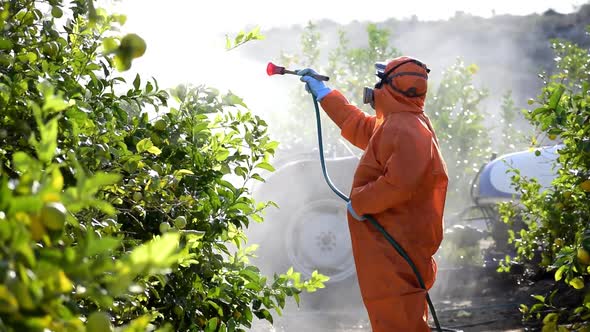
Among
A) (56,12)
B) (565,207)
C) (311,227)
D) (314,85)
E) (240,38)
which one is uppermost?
(56,12)

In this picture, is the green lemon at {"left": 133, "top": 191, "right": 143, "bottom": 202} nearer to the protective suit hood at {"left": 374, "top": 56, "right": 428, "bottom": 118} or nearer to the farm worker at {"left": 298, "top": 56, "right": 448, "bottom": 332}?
the farm worker at {"left": 298, "top": 56, "right": 448, "bottom": 332}

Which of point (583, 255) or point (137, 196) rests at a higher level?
point (137, 196)

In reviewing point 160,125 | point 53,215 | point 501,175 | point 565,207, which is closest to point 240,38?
point 160,125

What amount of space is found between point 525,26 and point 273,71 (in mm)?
19654

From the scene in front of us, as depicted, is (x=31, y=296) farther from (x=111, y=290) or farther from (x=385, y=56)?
(x=385, y=56)

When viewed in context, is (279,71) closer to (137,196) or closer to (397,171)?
(397,171)

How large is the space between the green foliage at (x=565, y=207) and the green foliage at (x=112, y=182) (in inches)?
35.2

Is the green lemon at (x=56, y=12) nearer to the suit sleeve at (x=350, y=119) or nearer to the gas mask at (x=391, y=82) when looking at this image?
the gas mask at (x=391, y=82)

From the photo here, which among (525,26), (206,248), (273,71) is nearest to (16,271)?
(206,248)

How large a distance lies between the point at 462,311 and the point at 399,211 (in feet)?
10.6

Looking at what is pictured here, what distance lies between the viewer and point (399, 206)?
395 cm

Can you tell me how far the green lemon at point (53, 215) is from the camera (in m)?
0.91

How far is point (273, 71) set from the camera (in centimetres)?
448

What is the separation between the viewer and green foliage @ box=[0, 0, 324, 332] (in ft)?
3.00
